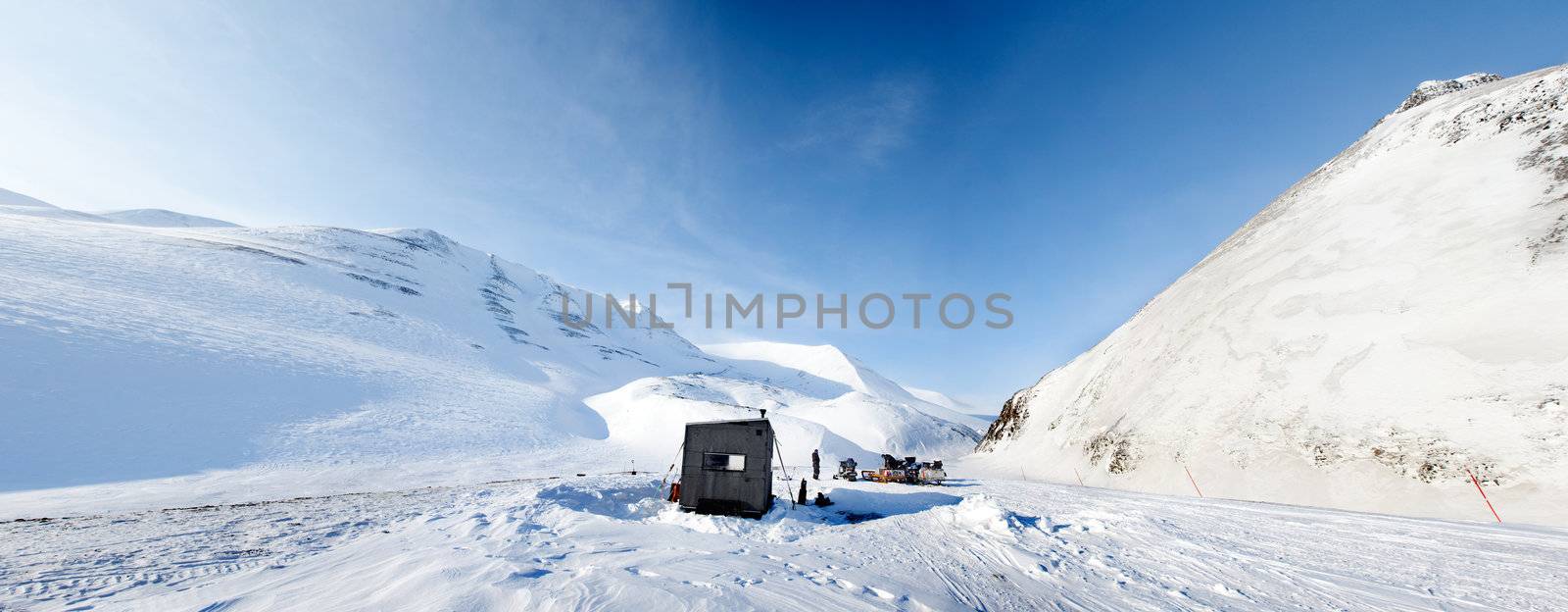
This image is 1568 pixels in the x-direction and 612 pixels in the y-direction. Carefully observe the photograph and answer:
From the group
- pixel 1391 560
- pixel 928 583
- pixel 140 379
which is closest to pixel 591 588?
pixel 928 583

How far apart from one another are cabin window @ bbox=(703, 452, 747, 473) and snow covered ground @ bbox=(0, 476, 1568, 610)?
187cm

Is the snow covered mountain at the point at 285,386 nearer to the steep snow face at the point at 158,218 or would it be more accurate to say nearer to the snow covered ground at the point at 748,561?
the snow covered ground at the point at 748,561

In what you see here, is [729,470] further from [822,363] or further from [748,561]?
[822,363]

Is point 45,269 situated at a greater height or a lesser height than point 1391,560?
greater

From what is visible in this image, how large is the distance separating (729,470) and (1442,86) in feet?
216

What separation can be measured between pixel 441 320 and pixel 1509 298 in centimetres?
9258

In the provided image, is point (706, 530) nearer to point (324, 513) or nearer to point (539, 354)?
point (324, 513)

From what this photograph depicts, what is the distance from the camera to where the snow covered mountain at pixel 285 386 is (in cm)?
2183

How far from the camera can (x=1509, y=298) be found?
17969mm

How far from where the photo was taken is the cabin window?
1571 cm

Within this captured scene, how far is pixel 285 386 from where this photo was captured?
33188mm

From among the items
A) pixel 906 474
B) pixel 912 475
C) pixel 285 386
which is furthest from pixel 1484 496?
pixel 285 386

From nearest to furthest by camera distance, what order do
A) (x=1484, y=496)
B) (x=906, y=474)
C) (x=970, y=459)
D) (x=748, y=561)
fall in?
(x=748, y=561)
(x=1484, y=496)
(x=906, y=474)
(x=970, y=459)

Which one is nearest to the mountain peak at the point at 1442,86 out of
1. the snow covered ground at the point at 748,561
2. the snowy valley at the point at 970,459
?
the snowy valley at the point at 970,459
